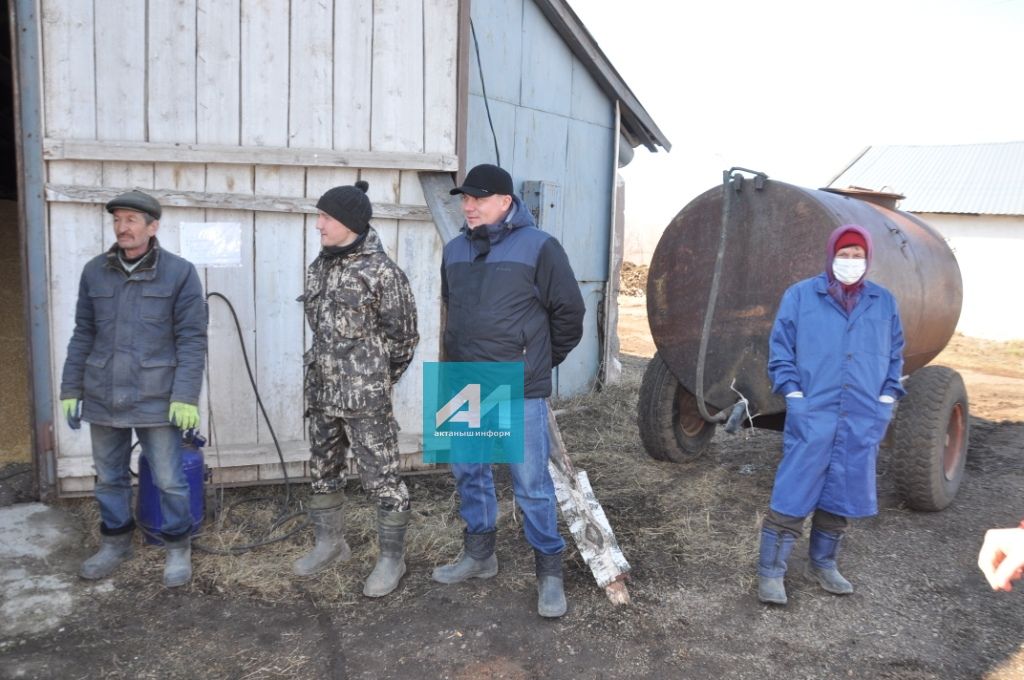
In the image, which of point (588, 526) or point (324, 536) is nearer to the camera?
point (588, 526)

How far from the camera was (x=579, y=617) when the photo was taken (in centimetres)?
358

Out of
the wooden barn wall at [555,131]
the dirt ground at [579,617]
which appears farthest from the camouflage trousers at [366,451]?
the wooden barn wall at [555,131]

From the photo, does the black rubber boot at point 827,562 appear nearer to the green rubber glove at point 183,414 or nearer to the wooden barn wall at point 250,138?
the wooden barn wall at point 250,138

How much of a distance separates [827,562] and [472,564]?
1.81 meters

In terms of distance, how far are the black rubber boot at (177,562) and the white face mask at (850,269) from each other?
11.3 ft

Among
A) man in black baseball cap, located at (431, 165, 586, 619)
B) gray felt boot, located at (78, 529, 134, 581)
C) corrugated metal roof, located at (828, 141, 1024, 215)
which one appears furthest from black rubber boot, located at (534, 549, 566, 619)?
corrugated metal roof, located at (828, 141, 1024, 215)

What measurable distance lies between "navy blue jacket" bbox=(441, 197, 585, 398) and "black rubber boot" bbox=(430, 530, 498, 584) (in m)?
0.91

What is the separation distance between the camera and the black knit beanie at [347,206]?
347 cm

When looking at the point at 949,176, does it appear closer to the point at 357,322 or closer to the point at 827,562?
the point at 827,562

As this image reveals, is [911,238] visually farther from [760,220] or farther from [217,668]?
[217,668]

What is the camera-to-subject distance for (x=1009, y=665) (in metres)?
3.34

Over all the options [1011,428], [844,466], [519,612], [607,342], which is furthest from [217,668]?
[1011,428]

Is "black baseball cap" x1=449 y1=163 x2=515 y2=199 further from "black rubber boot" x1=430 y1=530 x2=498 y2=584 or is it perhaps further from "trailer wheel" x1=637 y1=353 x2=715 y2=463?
"trailer wheel" x1=637 y1=353 x2=715 y2=463

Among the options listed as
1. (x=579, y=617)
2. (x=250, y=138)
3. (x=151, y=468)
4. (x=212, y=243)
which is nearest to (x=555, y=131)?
(x=250, y=138)
